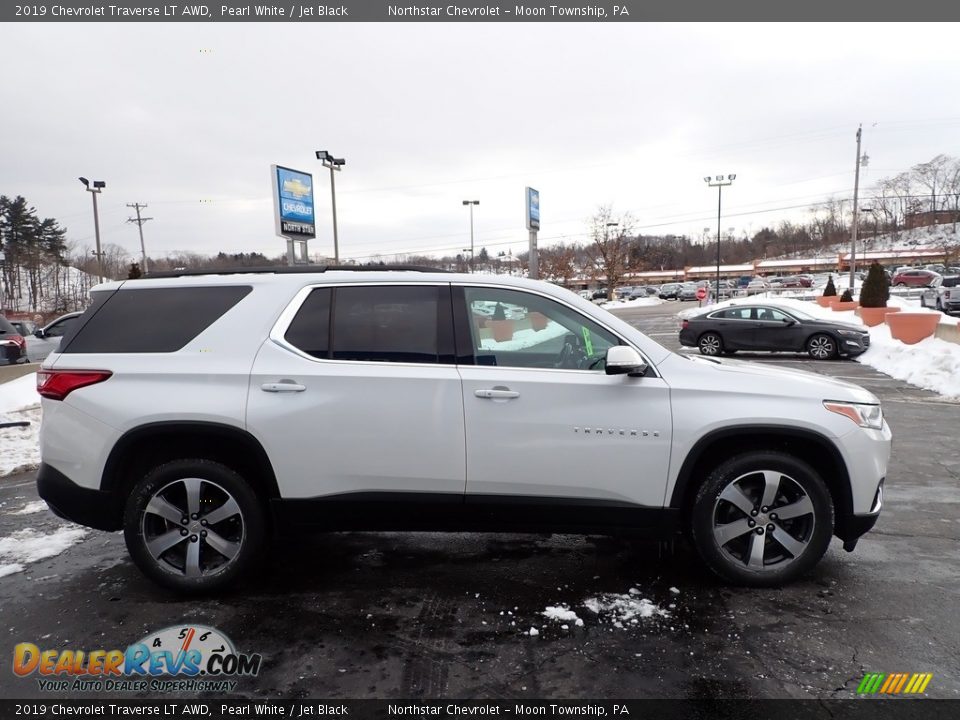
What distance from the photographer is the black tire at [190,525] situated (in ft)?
11.4

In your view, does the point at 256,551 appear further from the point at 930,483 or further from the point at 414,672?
the point at 930,483

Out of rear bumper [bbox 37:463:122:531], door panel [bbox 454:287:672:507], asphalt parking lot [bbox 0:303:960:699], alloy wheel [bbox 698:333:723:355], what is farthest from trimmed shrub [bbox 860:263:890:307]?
rear bumper [bbox 37:463:122:531]

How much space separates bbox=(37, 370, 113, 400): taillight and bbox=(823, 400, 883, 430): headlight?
13.6 ft

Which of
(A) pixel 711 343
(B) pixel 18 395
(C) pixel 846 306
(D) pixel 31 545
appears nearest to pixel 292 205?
(B) pixel 18 395

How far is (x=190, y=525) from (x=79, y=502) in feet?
Result: 2.16

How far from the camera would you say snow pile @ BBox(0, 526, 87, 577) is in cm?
407

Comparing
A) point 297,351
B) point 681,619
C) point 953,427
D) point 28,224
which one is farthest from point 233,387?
point 28,224

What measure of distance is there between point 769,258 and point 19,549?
157 metres

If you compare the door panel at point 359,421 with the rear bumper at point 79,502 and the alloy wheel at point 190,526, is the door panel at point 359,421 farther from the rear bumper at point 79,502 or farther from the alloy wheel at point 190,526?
the rear bumper at point 79,502

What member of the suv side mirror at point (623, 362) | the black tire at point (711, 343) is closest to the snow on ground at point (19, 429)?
the suv side mirror at point (623, 362)

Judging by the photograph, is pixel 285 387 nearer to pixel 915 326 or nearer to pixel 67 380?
pixel 67 380

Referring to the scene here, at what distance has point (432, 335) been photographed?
11.6 feet

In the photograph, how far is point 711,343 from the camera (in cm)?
1716

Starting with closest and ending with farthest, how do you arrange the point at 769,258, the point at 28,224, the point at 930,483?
1. the point at 930,483
2. the point at 28,224
3. the point at 769,258
